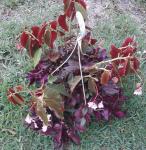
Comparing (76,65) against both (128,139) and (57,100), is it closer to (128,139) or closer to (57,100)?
(57,100)

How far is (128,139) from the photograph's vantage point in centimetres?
259

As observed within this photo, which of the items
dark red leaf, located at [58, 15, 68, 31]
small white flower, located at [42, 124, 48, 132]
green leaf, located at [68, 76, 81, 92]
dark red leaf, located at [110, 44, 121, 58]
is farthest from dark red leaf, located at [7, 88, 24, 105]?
dark red leaf, located at [110, 44, 121, 58]

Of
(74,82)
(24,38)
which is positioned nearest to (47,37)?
(24,38)

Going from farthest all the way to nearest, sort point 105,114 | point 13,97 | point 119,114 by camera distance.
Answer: point 119,114 < point 105,114 < point 13,97

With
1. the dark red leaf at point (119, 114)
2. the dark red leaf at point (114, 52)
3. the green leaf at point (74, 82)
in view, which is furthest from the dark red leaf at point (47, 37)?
the dark red leaf at point (119, 114)

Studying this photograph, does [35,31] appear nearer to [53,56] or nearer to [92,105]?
[53,56]

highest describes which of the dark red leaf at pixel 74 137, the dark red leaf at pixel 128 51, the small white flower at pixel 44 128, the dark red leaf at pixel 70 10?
the dark red leaf at pixel 70 10

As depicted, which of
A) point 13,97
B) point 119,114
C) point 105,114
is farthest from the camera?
point 119,114

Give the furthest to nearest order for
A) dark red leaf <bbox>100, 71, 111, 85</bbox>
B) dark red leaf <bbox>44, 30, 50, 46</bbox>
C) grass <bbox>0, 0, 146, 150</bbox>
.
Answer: grass <bbox>0, 0, 146, 150</bbox>
dark red leaf <bbox>44, 30, 50, 46</bbox>
dark red leaf <bbox>100, 71, 111, 85</bbox>

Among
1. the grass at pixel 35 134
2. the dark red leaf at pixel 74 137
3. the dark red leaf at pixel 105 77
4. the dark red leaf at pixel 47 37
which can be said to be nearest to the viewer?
the dark red leaf at pixel 105 77

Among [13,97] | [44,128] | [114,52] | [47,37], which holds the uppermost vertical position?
[47,37]

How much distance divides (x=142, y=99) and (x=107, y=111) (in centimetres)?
43

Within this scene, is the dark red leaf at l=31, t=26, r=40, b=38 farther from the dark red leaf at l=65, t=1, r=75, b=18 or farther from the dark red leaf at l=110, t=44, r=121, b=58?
the dark red leaf at l=110, t=44, r=121, b=58

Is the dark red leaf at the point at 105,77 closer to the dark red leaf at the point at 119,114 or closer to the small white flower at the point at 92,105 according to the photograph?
the small white flower at the point at 92,105
